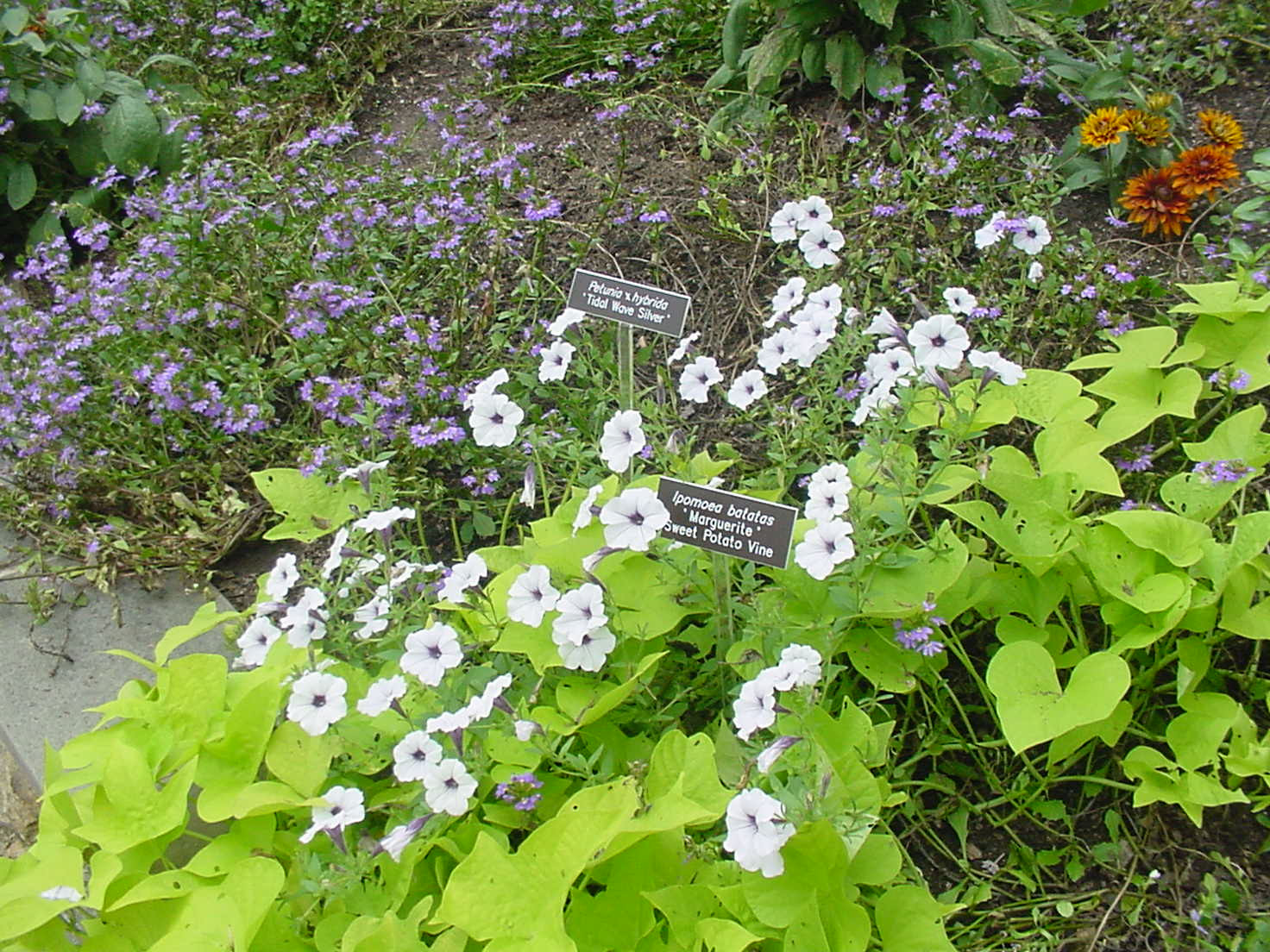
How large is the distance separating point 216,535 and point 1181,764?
2195 mm

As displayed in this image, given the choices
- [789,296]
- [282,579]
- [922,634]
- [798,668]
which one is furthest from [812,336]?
[282,579]

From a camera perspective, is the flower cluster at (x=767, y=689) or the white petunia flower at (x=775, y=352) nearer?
the flower cluster at (x=767, y=689)

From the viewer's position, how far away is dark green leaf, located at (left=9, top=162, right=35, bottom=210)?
364 cm

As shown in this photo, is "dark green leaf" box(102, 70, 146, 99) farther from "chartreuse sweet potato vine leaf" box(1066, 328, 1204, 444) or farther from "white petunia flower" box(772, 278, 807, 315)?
"chartreuse sweet potato vine leaf" box(1066, 328, 1204, 444)

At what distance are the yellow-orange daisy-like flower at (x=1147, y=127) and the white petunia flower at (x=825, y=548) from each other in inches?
67.1

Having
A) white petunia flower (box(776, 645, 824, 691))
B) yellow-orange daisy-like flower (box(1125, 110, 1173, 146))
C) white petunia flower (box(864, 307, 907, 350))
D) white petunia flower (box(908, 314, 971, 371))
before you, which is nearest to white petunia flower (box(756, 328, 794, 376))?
white petunia flower (box(864, 307, 907, 350))

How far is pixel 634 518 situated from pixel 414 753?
18.9 inches

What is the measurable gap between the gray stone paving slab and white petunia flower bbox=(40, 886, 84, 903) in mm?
773

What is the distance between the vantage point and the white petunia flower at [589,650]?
167cm

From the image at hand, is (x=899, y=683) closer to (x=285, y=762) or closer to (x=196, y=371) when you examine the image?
(x=285, y=762)

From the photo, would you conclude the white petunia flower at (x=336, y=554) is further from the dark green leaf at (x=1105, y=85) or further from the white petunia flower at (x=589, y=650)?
the dark green leaf at (x=1105, y=85)

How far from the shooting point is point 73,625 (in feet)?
8.50

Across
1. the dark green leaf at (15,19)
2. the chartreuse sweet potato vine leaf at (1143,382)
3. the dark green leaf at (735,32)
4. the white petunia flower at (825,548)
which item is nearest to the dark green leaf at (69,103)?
the dark green leaf at (15,19)

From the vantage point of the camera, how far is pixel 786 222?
2264 millimetres
